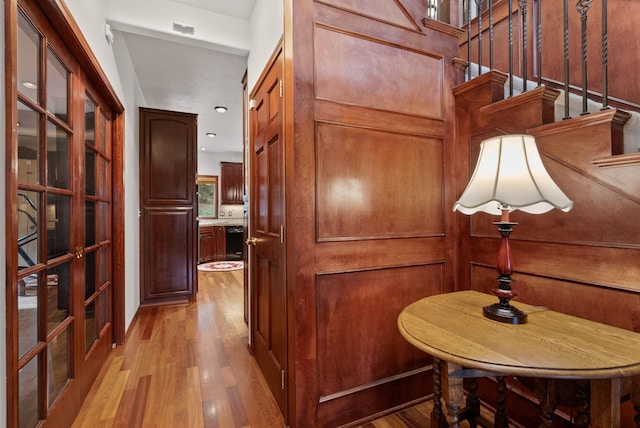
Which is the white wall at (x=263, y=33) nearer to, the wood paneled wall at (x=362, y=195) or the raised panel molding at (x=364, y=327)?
the wood paneled wall at (x=362, y=195)

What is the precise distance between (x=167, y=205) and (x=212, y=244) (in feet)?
10.1

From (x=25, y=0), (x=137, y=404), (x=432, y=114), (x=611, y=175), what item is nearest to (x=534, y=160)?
(x=611, y=175)

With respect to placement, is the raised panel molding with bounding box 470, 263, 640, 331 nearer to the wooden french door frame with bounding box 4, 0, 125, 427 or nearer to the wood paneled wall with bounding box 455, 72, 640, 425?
the wood paneled wall with bounding box 455, 72, 640, 425

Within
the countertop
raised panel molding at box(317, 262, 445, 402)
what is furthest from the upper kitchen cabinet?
raised panel molding at box(317, 262, 445, 402)

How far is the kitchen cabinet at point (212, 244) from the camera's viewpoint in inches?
255

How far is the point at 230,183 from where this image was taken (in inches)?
295

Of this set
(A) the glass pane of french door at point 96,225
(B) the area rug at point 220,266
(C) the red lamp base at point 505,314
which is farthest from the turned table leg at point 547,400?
(B) the area rug at point 220,266

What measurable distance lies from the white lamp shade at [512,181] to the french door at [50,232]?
1671mm

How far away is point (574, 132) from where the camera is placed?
51.3 inches

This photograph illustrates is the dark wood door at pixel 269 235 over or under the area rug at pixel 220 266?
over

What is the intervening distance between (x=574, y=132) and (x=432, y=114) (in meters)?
0.70

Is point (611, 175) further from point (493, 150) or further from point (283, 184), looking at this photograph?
point (283, 184)

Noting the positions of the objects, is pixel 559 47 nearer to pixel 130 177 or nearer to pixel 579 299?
pixel 579 299

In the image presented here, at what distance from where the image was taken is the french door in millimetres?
1139
